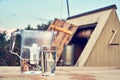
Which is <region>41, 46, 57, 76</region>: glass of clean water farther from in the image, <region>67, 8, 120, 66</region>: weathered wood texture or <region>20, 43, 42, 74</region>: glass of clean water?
<region>67, 8, 120, 66</region>: weathered wood texture

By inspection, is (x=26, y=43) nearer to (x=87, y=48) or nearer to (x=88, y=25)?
(x=87, y=48)

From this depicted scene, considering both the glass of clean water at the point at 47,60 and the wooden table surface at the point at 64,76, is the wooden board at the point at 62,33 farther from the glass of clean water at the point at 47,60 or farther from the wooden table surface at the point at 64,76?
the glass of clean water at the point at 47,60

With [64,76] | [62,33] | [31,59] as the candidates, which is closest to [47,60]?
[31,59]

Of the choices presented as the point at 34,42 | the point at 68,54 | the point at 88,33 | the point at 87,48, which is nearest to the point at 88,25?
the point at 88,33

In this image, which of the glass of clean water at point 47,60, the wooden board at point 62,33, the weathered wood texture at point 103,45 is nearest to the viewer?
the glass of clean water at point 47,60

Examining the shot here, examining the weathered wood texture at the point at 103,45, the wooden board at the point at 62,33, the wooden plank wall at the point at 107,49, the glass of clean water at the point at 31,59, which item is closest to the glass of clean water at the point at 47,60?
the glass of clean water at the point at 31,59

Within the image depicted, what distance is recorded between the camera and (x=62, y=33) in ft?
29.0

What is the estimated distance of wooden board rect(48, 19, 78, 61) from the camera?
873 centimetres

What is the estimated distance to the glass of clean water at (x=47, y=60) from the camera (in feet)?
10.0

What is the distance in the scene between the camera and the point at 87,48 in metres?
8.40

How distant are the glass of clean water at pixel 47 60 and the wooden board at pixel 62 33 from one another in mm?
Answer: 5568

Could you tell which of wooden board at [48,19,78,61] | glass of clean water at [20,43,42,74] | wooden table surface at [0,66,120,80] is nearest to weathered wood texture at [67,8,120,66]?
wooden board at [48,19,78,61]

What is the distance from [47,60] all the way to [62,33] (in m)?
5.81

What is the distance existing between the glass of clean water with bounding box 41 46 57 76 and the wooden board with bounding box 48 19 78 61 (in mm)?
5568
